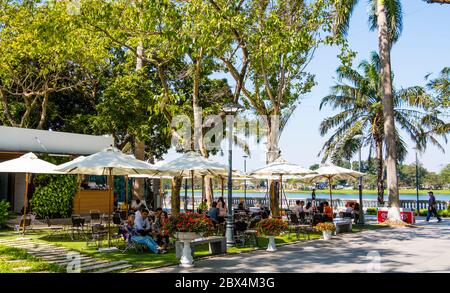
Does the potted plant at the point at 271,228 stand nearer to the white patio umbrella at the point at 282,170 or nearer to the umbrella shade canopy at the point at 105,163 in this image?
the umbrella shade canopy at the point at 105,163

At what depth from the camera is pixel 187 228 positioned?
10.9 meters

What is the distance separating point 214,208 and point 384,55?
11985 mm

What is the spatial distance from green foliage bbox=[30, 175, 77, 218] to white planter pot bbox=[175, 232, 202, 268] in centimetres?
1076

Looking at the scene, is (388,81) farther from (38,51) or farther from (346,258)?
(38,51)

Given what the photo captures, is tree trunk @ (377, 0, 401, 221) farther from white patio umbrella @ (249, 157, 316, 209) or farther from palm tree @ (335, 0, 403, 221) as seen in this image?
white patio umbrella @ (249, 157, 316, 209)

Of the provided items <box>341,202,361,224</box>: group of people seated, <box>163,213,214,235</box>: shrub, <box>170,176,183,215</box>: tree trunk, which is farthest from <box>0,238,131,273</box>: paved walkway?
<box>341,202,361,224</box>: group of people seated

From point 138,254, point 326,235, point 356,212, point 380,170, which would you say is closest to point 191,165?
point 138,254

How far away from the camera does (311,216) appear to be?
59.4 feet

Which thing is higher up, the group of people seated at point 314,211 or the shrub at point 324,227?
the group of people seated at point 314,211

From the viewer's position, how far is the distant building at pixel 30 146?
20.5 metres

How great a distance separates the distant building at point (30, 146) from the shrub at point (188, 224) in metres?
12.2

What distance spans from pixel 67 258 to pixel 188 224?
9.83ft

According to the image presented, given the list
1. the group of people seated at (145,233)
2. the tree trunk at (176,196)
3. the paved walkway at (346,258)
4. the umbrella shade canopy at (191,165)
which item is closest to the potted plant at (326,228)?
the paved walkway at (346,258)
